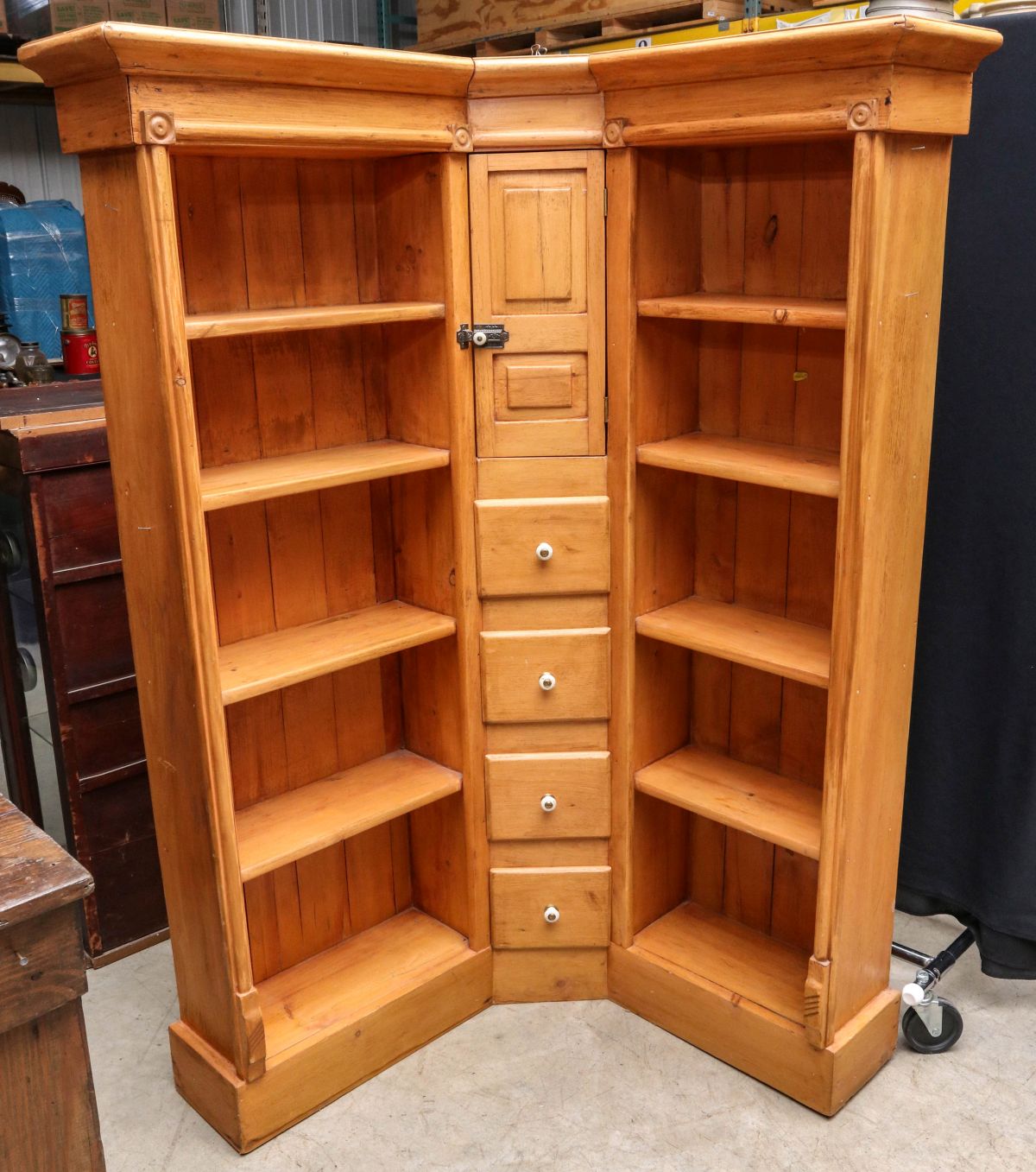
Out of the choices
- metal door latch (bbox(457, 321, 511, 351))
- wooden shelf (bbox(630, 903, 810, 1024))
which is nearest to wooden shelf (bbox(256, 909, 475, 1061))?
wooden shelf (bbox(630, 903, 810, 1024))

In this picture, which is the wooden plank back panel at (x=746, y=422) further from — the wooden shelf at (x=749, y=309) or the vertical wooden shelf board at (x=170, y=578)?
the vertical wooden shelf board at (x=170, y=578)

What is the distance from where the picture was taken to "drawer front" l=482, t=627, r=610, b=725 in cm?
246

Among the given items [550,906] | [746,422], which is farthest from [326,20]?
[550,906]

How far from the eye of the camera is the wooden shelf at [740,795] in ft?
7.55

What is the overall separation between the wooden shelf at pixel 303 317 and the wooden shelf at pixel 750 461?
0.52 m

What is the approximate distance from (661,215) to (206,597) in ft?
3.67

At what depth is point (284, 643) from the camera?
234cm

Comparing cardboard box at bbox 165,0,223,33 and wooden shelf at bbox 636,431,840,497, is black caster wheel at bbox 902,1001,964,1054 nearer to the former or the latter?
wooden shelf at bbox 636,431,840,497

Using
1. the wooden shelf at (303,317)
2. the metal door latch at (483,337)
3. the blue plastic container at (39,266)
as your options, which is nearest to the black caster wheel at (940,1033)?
the metal door latch at (483,337)

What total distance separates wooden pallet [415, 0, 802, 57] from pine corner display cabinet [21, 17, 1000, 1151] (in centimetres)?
183

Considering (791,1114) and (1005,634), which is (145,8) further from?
(791,1114)

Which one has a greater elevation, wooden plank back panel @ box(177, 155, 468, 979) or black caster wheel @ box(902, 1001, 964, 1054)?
wooden plank back panel @ box(177, 155, 468, 979)

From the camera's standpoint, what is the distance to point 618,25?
4355 millimetres

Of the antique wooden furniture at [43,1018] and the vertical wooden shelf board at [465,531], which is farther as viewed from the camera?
the vertical wooden shelf board at [465,531]
